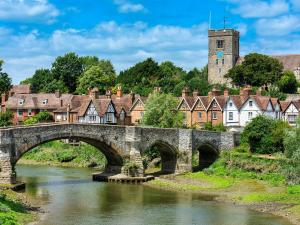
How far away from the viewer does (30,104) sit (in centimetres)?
10456

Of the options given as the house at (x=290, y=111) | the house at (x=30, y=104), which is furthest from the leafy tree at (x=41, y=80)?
the house at (x=290, y=111)

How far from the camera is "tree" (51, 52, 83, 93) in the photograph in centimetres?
13162

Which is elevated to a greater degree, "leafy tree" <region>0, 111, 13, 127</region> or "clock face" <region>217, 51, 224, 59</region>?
"clock face" <region>217, 51, 224, 59</region>

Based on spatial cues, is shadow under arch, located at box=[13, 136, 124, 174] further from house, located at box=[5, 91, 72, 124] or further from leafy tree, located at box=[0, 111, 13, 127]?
house, located at box=[5, 91, 72, 124]

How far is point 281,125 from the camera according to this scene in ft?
234

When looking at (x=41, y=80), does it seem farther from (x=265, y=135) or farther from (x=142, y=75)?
(x=265, y=135)

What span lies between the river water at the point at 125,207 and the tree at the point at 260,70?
47607mm

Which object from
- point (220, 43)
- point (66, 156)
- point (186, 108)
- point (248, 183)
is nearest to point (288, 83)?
point (186, 108)

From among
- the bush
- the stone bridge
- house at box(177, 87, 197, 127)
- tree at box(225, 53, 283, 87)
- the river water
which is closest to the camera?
the river water

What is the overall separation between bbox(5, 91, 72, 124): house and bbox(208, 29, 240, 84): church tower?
1239 inches

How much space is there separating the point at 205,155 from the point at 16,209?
3413 centimetres

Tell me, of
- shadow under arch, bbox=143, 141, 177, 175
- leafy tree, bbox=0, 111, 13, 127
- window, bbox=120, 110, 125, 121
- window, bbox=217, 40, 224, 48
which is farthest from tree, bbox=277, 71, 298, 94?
leafy tree, bbox=0, 111, 13, 127

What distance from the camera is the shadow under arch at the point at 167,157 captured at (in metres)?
69.4

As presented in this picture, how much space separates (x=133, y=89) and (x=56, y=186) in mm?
57369
